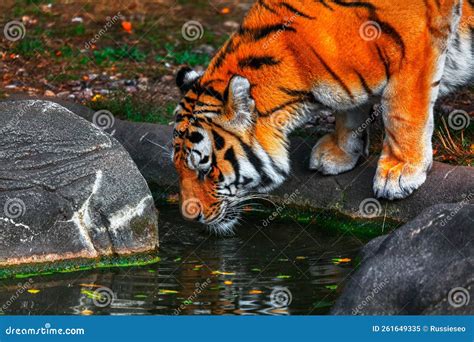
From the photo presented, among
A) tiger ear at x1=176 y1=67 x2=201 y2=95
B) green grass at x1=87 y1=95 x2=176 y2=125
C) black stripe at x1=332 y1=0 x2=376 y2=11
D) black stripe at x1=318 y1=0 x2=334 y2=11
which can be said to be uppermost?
black stripe at x1=332 y1=0 x2=376 y2=11

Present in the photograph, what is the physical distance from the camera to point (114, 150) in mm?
7129

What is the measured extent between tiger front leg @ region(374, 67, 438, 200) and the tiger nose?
132 centimetres

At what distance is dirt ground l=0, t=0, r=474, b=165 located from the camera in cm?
1030

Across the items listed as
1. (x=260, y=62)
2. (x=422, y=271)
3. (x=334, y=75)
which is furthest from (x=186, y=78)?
(x=422, y=271)

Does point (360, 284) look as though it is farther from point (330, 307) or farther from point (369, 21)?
point (369, 21)

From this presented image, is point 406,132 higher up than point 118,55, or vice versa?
point 406,132

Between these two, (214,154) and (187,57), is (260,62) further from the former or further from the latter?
(187,57)

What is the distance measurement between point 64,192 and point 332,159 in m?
2.20

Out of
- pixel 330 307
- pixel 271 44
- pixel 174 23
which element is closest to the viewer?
pixel 330 307

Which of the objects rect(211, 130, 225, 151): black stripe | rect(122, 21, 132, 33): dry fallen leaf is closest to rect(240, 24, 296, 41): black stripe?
rect(211, 130, 225, 151): black stripe

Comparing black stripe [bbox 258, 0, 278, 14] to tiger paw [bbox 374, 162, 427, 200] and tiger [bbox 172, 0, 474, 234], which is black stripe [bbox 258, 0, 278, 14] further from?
tiger paw [bbox 374, 162, 427, 200]

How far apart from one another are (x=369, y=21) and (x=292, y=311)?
219 centimetres

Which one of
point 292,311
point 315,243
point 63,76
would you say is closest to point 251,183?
point 315,243

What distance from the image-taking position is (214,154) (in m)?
6.98
